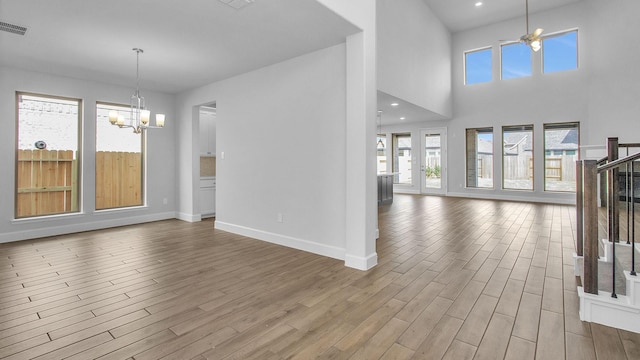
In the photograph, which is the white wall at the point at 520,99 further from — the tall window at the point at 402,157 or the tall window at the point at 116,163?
the tall window at the point at 116,163

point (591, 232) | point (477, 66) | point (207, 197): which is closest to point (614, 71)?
point (477, 66)

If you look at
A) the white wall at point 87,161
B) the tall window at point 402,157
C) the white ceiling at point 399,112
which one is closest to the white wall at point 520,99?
the white ceiling at point 399,112

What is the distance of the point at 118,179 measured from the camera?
5785 millimetres

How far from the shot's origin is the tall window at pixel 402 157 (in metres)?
11.1

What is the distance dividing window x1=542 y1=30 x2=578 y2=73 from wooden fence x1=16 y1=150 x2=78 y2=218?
38.0 feet

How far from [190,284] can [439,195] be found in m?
8.99

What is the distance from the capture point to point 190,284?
2.88 meters

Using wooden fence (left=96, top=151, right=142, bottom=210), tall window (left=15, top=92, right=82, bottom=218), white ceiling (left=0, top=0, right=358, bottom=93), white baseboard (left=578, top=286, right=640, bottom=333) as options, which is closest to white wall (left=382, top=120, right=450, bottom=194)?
white ceiling (left=0, top=0, right=358, bottom=93)

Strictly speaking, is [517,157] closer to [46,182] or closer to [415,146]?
[415,146]

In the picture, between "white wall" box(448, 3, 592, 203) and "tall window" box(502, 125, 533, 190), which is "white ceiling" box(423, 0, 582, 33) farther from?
"tall window" box(502, 125, 533, 190)

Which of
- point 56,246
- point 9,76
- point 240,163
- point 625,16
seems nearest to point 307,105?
point 240,163

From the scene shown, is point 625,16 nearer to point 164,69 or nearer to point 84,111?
point 164,69

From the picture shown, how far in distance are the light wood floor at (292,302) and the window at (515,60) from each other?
638cm

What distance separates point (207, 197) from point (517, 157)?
882 centimetres
